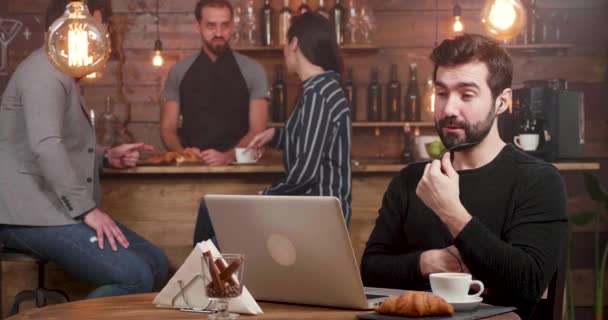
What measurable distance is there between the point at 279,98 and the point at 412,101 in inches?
34.4

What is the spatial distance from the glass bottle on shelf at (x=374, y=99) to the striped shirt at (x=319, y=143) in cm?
250

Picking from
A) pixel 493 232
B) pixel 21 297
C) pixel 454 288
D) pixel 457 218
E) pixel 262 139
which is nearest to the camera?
pixel 454 288

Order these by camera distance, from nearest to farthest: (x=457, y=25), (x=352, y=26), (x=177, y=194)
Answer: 1. (x=177, y=194)
2. (x=457, y=25)
3. (x=352, y=26)

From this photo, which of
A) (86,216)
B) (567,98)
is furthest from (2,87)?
(567,98)

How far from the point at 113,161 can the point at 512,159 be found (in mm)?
2424

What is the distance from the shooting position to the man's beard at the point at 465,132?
7.30ft

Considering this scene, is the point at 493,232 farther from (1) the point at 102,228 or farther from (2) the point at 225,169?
(2) the point at 225,169

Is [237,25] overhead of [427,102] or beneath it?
overhead

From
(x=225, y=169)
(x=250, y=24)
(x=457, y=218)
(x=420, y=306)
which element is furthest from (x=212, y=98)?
(x=420, y=306)

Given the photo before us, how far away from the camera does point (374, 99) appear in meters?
6.38

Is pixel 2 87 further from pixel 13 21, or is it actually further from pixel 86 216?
pixel 86 216

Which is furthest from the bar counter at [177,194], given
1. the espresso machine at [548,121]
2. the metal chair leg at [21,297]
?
the espresso machine at [548,121]

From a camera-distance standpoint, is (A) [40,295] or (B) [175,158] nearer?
(A) [40,295]

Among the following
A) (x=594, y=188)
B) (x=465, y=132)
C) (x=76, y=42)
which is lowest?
(x=594, y=188)
